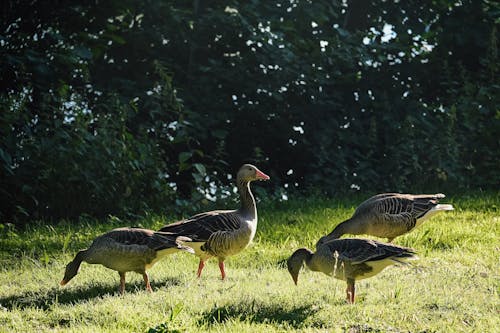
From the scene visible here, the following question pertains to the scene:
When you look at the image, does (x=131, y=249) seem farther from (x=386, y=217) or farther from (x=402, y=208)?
(x=402, y=208)

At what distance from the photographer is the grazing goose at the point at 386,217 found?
353 inches

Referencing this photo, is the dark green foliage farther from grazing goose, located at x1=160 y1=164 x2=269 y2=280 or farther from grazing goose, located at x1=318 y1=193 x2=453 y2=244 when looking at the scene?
grazing goose, located at x1=160 y1=164 x2=269 y2=280

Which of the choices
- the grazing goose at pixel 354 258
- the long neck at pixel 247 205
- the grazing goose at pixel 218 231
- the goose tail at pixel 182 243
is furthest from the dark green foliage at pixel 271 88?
the grazing goose at pixel 354 258

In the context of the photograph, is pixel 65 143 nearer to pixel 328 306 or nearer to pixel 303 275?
pixel 303 275

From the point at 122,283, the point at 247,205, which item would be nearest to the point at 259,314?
the point at 122,283

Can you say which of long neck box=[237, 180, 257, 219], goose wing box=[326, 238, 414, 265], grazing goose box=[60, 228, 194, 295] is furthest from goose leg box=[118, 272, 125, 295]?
goose wing box=[326, 238, 414, 265]

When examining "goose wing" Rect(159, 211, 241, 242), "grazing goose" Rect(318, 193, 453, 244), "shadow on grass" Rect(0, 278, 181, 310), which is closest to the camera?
"shadow on grass" Rect(0, 278, 181, 310)

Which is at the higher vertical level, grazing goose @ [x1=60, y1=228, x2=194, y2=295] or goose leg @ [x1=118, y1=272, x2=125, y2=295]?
grazing goose @ [x1=60, y1=228, x2=194, y2=295]

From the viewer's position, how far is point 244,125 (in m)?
14.1

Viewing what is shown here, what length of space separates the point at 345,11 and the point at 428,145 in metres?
3.04

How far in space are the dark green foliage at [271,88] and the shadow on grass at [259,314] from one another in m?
5.23

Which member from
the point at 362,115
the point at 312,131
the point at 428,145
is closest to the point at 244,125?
the point at 312,131

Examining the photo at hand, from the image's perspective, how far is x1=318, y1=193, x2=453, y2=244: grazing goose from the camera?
8969 millimetres

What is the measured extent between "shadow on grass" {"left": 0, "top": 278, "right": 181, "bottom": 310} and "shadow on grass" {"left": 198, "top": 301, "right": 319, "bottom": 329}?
1094mm
